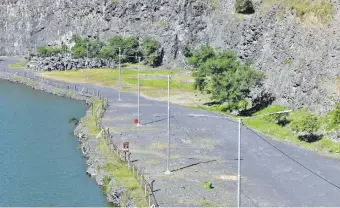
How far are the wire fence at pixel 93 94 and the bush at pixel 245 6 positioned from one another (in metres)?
35.7

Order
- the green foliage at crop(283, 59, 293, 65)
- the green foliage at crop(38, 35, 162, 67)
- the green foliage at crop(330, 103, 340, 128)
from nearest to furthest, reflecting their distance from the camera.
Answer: the green foliage at crop(330, 103, 340, 128) < the green foliage at crop(283, 59, 293, 65) < the green foliage at crop(38, 35, 162, 67)

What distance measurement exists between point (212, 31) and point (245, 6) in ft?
57.3

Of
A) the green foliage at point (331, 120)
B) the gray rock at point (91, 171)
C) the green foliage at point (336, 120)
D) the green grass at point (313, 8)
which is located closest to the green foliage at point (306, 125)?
the green foliage at point (331, 120)

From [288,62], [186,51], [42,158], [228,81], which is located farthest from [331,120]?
[186,51]

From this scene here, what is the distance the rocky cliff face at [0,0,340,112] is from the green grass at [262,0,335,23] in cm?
94

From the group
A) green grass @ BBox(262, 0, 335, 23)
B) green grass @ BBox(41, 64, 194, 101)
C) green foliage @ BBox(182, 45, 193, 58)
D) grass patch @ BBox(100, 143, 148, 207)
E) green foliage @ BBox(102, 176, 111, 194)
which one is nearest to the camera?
grass patch @ BBox(100, 143, 148, 207)

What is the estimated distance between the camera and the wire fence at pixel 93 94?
49.5 m

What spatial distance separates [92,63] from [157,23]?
2153cm

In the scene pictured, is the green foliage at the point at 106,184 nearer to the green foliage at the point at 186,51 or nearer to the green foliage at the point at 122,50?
the green foliage at the point at 186,51

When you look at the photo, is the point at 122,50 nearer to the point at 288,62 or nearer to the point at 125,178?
the point at 288,62

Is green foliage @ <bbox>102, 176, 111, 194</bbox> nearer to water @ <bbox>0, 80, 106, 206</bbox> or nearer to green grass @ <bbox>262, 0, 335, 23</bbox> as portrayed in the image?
water @ <bbox>0, 80, 106, 206</bbox>

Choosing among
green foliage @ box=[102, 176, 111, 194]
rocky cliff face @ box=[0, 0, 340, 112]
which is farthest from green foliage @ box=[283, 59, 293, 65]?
green foliage @ box=[102, 176, 111, 194]

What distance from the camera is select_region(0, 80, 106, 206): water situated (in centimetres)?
5156

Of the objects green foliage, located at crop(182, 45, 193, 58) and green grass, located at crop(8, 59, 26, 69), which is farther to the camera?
green grass, located at crop(8, 59, 26, 69)
